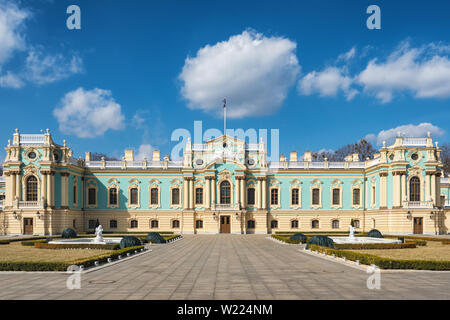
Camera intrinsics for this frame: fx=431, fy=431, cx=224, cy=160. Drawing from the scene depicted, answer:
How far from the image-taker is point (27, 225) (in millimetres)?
45531

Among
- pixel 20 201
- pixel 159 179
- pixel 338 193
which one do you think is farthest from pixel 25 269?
pixel 338 193

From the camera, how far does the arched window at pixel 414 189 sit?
47.4 meters

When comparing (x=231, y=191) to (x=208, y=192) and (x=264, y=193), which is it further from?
(x=264, y=193)

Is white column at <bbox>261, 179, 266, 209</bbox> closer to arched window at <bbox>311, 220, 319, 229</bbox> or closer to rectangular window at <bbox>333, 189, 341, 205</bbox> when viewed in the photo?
arched window at <bbox>311, 220, 319, 229</bbox>

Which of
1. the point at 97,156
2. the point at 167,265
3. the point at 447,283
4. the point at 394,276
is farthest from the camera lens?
the point at 97,156

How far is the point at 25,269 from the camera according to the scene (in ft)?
58.1

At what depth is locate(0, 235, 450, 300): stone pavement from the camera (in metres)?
12.7

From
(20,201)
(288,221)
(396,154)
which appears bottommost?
(288,221)

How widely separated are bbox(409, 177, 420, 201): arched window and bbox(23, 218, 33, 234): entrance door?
40959mm

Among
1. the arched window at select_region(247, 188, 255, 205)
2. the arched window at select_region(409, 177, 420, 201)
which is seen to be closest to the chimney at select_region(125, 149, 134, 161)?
the arched window at select_region(247, 188, 255, 205)

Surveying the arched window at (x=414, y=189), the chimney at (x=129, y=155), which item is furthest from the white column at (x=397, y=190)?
the chimney at (x=129, y=155)

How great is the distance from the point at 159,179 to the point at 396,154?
28.0 meters

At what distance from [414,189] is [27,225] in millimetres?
41985
